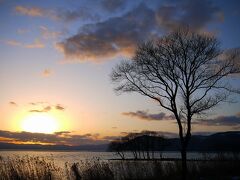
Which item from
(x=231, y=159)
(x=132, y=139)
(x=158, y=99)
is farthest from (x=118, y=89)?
(x=132, y=139)

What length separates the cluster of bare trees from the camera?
10926cm

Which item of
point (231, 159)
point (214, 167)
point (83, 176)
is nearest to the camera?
point (83, 176)

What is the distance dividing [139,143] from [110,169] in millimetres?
97697

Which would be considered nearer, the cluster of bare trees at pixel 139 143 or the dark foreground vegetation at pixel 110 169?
the dark foreground vegetation at pixel 110 169

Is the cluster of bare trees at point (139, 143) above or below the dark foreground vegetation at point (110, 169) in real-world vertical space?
above

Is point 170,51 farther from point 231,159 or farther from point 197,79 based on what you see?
point 231,159

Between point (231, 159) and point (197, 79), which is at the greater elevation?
point (197, 79)

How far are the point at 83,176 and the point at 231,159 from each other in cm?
1043

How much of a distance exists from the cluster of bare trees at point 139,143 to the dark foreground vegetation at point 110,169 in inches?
3338

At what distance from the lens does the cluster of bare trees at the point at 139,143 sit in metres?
109

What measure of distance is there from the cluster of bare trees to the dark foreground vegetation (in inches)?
3338

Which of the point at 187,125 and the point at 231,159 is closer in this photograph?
the point at 187,125

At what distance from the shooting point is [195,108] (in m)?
17.1

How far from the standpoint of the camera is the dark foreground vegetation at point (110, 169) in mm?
15328
